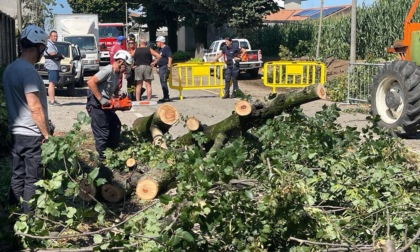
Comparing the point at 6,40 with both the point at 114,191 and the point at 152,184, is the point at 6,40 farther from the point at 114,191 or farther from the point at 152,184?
the point at 152,184

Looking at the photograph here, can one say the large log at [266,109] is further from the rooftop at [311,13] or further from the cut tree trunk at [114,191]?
the rooftop at [311,13]

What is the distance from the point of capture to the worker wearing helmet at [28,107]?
5.96m

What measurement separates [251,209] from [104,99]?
12.3 ft

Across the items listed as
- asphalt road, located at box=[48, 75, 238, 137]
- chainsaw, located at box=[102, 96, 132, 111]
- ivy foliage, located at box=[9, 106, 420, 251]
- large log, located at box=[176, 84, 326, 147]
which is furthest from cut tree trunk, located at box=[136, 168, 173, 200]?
asphalt road, located at box=[48, 75, 238, 137]

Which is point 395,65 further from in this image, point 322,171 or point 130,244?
point 130,244

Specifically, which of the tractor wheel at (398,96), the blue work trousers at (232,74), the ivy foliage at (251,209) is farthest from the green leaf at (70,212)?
the blue work trousers at (232,74)

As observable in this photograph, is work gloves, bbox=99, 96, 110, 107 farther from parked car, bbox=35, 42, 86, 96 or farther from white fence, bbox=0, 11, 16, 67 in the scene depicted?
parked car, bbox=35, 42, 86, 96

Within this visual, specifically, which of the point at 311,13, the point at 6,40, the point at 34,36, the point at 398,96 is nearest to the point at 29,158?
the point at 34,36

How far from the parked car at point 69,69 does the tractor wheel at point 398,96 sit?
9.31m

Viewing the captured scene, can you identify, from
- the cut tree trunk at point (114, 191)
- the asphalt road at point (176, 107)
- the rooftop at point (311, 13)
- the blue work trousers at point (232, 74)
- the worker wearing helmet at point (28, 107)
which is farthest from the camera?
the rooftop at point (311, 13)

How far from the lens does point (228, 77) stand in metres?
20.0

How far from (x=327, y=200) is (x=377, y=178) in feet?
1.53

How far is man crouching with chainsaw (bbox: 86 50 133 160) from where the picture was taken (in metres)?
8.51

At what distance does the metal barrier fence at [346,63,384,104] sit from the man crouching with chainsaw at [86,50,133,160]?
32.8 feet
